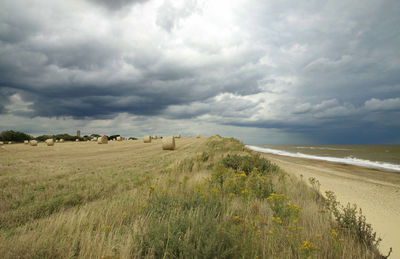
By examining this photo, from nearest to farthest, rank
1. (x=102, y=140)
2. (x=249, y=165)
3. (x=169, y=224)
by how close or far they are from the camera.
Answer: (x=169, y=224) < (x=249, y=165) < (x=102, y=140)

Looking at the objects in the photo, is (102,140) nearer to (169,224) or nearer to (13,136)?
(13,136)

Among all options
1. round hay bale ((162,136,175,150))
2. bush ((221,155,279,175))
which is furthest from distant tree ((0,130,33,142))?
bush ((221,155,279,175))

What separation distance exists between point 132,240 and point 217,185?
12.5 ft

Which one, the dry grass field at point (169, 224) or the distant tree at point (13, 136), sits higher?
the distant tree at point (13, 136)

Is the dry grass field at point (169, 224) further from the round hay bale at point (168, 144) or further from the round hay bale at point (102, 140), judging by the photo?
the round hay bale at point (102, 140)

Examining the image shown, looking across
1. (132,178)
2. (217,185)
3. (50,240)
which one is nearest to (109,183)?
(132,178)

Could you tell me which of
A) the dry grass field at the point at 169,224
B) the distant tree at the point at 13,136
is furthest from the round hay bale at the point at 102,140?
the dry grass field at the point at 169,224

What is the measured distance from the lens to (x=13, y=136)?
124 ft

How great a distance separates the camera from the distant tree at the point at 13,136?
121ft

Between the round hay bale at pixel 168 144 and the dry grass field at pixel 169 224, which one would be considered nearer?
the dry grass field at pixel 169 224

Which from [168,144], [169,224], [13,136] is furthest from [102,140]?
[169,224]

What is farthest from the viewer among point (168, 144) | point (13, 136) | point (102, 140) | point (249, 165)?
point (13, 136)

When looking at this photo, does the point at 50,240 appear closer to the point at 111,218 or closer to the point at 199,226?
the point at 111,218

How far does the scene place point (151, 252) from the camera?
295cm
